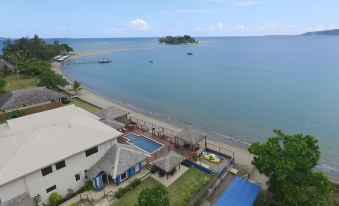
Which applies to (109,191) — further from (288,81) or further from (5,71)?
(5,71)

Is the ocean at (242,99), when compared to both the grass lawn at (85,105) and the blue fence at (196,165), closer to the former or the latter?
the grass lawn at (85,105)

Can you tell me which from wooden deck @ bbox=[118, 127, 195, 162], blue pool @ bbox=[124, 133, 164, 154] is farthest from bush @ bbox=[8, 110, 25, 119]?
blue pool @ bbox=[124, 133, 164, 154]

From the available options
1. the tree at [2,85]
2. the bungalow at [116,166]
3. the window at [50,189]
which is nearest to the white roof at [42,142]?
the bungalow at [116,166]

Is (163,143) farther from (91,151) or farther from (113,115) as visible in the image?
(91,151)

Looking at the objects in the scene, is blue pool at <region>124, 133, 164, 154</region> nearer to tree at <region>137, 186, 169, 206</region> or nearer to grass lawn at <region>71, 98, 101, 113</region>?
tree at <region>137, 186, 169, 206</region>

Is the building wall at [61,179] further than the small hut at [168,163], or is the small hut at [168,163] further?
the small hut at [168,163]

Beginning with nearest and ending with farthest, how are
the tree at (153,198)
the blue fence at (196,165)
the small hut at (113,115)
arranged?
the tree at (153,198), the blue fence at (196,165), the small hut at (113,115)
